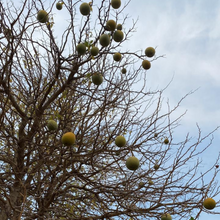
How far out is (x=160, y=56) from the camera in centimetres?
382

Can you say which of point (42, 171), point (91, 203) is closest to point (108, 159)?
point (91, 203)

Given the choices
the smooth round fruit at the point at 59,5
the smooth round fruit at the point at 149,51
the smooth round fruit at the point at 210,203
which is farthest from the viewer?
the smooth round fruit at the point at 59,5

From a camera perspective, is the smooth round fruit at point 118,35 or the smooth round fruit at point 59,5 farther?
the smooth round fruit at point 59,5

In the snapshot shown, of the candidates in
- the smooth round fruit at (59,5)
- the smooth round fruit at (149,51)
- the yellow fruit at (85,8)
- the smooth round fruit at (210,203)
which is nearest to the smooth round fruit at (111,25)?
the yellow fruit at (85,8)

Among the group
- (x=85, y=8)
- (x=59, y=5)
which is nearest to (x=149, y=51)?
(x=85, y=8)

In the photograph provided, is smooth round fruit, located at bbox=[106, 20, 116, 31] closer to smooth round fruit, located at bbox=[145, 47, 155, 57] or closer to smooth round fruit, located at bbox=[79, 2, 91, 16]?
smooth round fruit, located at bbox=[79, 2, 91, 16]

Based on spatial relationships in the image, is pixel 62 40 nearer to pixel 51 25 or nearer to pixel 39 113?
pixel 51 25

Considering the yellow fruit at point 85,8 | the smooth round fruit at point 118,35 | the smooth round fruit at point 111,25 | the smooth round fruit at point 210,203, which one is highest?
the yellow fruit at point 85,8

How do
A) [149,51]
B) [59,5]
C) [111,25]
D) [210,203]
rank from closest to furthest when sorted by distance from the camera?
[210,203], [111,25], [149,51], [59,5]

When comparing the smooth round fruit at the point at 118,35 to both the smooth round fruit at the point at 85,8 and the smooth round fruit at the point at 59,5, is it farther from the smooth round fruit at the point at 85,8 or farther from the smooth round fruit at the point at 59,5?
the smooth round fruit at the point at 59,5

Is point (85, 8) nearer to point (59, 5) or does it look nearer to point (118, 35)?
point (118, 35)

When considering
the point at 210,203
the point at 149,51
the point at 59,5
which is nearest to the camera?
the point at 210,203

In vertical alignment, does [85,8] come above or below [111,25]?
above

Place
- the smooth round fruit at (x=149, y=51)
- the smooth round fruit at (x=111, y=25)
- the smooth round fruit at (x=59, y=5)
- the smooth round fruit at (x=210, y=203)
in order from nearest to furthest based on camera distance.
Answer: the smooth round fruit at (x=210, y=203)
the smooth round fruit at (x=111, y=25)
the smooth round fruit at (x=149, y=51)
the smooth round fruit at (x=59, y=5)
